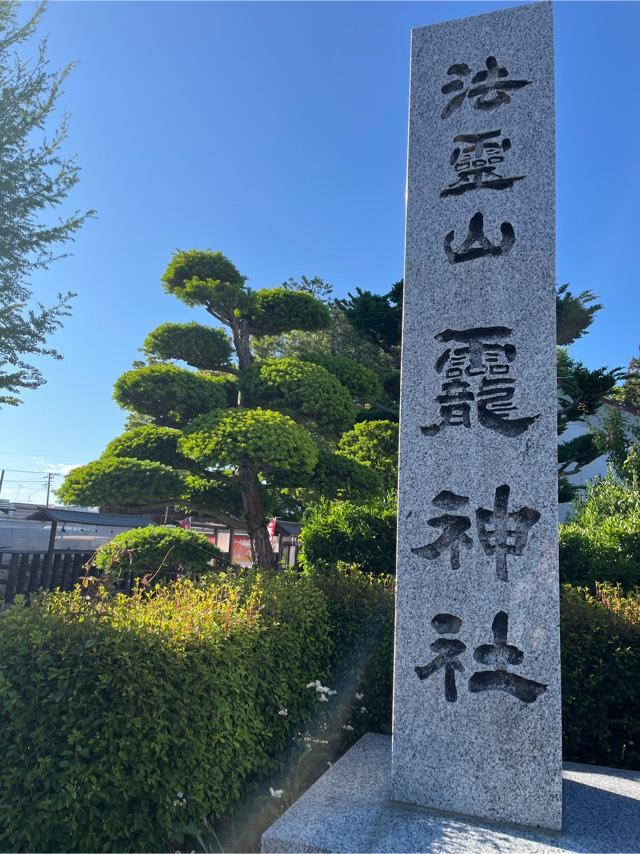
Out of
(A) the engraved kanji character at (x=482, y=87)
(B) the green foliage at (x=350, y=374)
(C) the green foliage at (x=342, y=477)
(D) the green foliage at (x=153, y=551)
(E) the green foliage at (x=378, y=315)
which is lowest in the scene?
(D) the green foliage at (x=153, y=551)

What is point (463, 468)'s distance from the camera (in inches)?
142

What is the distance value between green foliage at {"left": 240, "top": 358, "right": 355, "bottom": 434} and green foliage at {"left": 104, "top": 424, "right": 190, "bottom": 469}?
98 cm

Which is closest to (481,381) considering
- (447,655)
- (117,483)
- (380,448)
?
(447,655)

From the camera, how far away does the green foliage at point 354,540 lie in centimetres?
679

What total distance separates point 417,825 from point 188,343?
5.26 metres

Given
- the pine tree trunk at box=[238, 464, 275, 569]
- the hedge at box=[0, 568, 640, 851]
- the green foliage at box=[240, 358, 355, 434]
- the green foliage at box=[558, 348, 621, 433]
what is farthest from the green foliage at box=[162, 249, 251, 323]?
the green foliage at box=[558, 348, 621, 433]

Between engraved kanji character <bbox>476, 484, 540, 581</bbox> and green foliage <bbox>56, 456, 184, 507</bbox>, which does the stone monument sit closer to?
engraved kanji character <bbox>476, 484, 540, 581</bbox>

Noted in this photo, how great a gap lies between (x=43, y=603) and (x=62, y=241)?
7.54m

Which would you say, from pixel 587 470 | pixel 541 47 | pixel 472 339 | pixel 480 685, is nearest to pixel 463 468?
pixel 472 339

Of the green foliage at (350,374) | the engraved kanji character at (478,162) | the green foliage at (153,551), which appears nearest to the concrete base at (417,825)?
the green foliage at (153,551)

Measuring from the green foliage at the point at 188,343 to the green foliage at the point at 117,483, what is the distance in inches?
57.4

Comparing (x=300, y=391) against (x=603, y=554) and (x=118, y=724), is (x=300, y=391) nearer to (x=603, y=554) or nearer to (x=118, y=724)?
(x=603, y=554)

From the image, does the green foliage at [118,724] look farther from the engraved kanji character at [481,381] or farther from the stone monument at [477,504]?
the engraved kanji character at [481,381]

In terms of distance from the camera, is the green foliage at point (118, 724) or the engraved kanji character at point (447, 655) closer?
the green foliage at point (118, 724)
